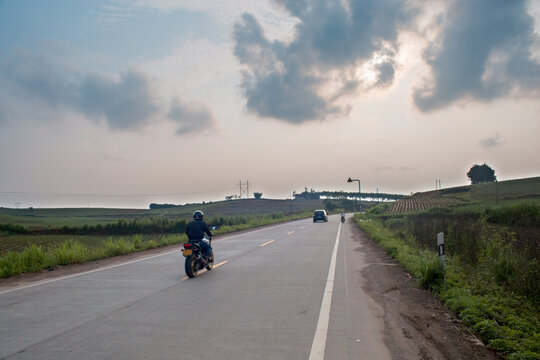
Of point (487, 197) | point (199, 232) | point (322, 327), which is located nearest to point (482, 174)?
point (487, 197)

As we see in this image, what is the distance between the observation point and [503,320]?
610cm

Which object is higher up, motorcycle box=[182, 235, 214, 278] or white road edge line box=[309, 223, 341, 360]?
motorcycle box=[182, 235, 214, 278]

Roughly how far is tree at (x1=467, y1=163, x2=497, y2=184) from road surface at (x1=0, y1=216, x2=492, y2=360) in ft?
417

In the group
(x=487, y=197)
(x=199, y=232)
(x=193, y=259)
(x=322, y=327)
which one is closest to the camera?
(x=322, y=327)

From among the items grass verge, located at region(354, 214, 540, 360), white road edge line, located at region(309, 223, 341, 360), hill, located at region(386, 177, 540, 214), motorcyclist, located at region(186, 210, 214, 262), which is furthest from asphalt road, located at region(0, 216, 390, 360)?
hill, located at region(386, 177, 540, 214)

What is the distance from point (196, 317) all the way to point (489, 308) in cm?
478

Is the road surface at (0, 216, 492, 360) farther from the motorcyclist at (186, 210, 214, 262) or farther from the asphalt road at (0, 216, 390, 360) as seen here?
the motorcyclist at (186, 210, 214, 262)

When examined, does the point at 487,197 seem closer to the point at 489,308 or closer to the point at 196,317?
the point at 489,308

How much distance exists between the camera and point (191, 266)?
34.7 feet

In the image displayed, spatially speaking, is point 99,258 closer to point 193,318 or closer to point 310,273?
point 310,273

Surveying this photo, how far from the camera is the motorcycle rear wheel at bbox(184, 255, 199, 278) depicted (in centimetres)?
1052

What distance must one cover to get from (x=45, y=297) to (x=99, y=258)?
7773 mm

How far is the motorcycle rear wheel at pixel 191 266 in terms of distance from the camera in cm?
1052

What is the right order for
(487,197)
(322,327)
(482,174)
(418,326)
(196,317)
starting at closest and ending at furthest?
(322,327), (418,326), (196,317), (487,197), (482,174)
